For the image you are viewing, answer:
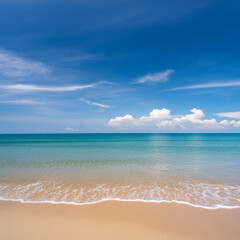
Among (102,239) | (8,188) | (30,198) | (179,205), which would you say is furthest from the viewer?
(8,188)

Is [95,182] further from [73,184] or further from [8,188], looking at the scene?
[8,188]

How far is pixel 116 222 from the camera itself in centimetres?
587

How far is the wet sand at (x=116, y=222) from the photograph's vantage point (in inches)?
202

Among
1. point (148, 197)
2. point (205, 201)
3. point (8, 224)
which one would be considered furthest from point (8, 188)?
point (205, 201)

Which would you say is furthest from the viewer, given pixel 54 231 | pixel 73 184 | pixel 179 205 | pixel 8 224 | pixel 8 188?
pixel 73 184

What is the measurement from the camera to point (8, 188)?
9.50 m

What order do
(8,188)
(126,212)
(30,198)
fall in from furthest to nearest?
(8,188) → (30,198) → (126,212)

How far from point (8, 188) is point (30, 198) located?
9.07 ft

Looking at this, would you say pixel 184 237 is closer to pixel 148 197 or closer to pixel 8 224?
pixel 148 197

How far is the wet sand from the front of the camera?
5137 mm

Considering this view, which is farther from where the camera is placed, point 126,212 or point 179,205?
point 179,205

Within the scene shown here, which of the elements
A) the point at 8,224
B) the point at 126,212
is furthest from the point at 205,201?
the point at 8,224

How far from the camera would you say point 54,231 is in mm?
5348

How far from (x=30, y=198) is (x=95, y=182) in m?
4.14
